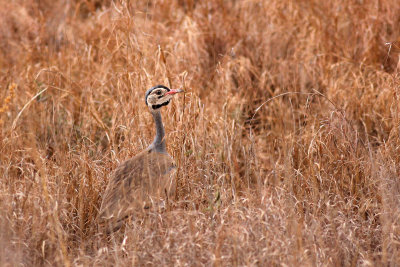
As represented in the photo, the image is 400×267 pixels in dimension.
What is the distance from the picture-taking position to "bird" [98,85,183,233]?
3.93m

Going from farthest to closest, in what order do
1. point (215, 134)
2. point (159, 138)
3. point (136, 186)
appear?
point (215, 134)
point (159, 138)
point (136, 186)

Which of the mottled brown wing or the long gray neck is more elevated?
the long gray neck

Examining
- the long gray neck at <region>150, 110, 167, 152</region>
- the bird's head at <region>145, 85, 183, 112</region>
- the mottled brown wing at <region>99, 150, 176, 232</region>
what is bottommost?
the mottled brown wing at <region>99, 150, 176, 232</region>

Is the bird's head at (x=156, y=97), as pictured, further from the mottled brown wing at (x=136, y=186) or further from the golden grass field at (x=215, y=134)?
the mottled brown wing at (x=136, y=186)

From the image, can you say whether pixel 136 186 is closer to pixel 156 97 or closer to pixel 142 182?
pixel 142 182

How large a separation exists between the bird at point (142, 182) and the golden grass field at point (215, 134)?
117mm

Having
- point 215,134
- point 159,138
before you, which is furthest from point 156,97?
point 215,134

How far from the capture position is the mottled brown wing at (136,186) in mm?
3928

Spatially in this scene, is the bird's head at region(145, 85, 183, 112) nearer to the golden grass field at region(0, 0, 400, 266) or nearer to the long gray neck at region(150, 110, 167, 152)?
the long gray neck at region(150, 110, 167, 152)

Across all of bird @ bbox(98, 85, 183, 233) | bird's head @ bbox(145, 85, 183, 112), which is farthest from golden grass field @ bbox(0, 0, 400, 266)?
bird's head @ bbox(145, 85, 183, 112)

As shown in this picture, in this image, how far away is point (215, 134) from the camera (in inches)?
201

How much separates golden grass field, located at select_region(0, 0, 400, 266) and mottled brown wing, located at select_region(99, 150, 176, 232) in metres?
0.12

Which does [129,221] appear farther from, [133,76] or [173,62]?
[173,62]

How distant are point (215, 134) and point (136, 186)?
1.18m
